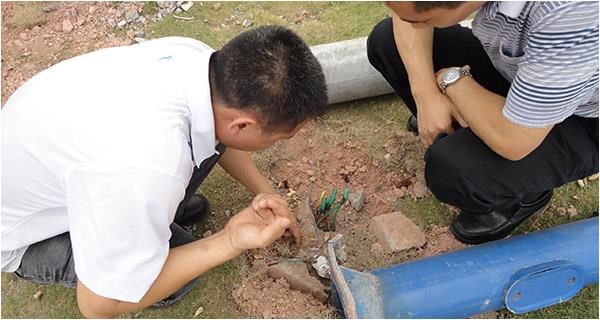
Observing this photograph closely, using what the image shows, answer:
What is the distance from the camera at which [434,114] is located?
2.16m

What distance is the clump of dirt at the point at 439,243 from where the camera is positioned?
2.45m

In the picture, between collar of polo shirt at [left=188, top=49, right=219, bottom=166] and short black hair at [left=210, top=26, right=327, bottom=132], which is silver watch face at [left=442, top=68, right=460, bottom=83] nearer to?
short black hair at [left=210, top=26, right=327, bottom=132]

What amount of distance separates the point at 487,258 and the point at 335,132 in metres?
1.08

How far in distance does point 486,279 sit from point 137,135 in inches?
52.6

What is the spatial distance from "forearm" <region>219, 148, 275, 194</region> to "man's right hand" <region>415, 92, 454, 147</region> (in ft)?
2.30

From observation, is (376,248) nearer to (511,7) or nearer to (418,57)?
(418,57)

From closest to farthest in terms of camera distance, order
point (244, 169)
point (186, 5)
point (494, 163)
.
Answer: point (494, 163) < point (244, 169) < point (186, 5)

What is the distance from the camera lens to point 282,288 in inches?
89.4

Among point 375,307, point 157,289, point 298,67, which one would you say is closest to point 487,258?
point 375,307

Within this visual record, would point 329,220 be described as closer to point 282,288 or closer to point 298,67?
point 282,288

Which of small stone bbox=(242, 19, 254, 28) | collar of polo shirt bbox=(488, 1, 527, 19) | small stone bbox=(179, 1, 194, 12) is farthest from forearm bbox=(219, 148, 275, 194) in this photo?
small stone bbox=(179, 1, 194, 12)

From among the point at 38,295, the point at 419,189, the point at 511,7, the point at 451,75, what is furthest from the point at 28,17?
the point at 511,7

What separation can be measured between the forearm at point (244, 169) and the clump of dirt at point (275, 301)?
0.38 metres

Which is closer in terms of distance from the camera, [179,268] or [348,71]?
[179,268]
